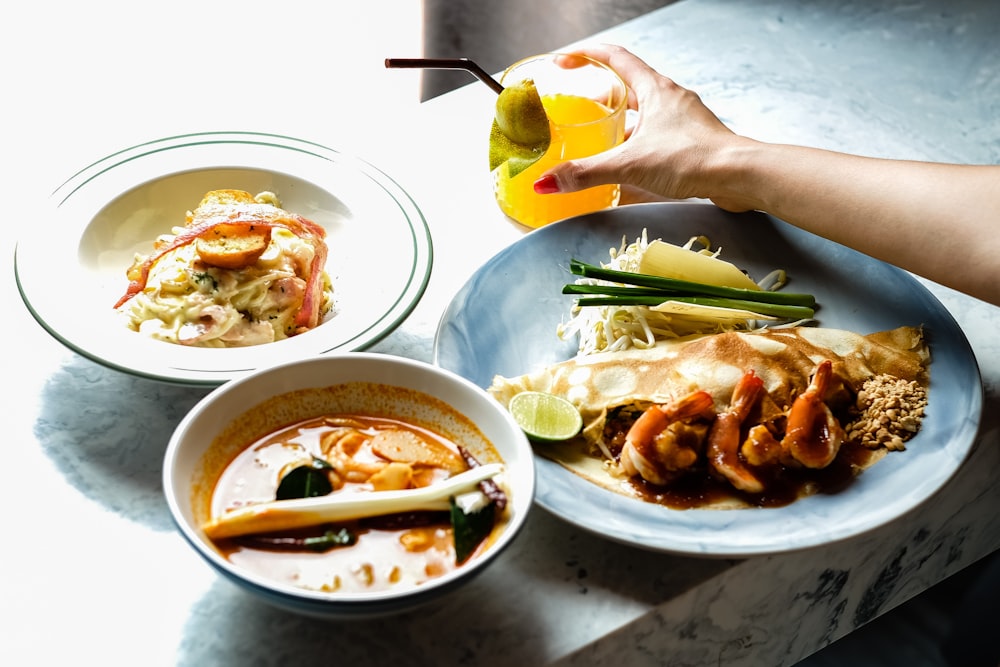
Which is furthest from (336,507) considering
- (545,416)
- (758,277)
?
(758,277)

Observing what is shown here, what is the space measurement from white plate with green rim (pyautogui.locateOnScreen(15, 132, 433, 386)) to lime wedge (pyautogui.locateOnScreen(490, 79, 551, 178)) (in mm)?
183

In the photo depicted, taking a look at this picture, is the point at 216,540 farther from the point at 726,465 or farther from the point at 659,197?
the point at 659,197

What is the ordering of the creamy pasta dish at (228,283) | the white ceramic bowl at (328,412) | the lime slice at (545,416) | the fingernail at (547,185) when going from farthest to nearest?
the fingernail at (547,185)
the creamy pasta dish at (228,283)
the lime slice at (545,416)
the white ceramic bowl at (328,412)

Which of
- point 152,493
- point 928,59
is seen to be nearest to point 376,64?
point 928,59

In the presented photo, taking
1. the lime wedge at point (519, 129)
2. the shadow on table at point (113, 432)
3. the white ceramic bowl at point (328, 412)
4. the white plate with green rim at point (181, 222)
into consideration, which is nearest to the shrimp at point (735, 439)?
the white ceramic bowl at point (328, 412)

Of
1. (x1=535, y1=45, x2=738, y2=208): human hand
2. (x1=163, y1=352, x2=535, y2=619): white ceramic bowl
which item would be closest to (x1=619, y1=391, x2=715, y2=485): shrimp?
(x1=163, y1=352, x2=535, y2=619): white ceramic bowl

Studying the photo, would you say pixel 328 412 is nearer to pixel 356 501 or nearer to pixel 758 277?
pixel 356 501

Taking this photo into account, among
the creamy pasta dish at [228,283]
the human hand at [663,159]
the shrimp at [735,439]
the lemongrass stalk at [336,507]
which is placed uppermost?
the human hand at [663,159]

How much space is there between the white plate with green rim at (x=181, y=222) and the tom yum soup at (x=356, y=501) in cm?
17

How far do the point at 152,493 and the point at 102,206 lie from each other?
1.65ft

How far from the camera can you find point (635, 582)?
111cm

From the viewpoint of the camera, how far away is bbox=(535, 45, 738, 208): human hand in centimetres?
153

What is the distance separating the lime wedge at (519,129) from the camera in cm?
149

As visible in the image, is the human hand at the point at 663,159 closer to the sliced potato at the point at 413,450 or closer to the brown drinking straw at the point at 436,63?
the brown drinking straw at the point at 436,63
